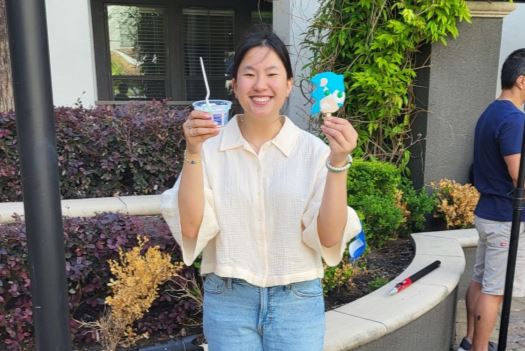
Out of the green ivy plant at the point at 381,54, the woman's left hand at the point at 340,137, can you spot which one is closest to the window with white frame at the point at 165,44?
the green ivy plant at the point at 381,54

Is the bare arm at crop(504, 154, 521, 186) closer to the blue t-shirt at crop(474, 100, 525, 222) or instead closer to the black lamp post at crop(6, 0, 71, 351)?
the blue t-shirt at crop(474, 100, 525, 222)

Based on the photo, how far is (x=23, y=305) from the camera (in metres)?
2.62

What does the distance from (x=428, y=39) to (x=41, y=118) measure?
4.29 meters

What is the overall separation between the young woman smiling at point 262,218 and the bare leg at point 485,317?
187 cm

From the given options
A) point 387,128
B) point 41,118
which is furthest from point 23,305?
point 387,128

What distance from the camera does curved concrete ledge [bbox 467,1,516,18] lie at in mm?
4777

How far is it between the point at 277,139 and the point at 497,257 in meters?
2.05

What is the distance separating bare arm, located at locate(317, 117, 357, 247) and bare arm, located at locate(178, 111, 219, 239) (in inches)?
13.4

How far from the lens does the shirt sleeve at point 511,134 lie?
277cm

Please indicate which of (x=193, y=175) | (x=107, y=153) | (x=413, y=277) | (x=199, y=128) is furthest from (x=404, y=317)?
(x=107, y=153)

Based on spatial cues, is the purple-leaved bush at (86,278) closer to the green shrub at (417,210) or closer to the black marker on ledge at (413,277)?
the black marker on ledge at (413,277)

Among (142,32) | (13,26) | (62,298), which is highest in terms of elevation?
Result: (142,32)

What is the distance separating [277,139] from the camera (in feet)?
5.14

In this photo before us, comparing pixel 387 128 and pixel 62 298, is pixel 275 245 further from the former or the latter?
pixel 387 128
